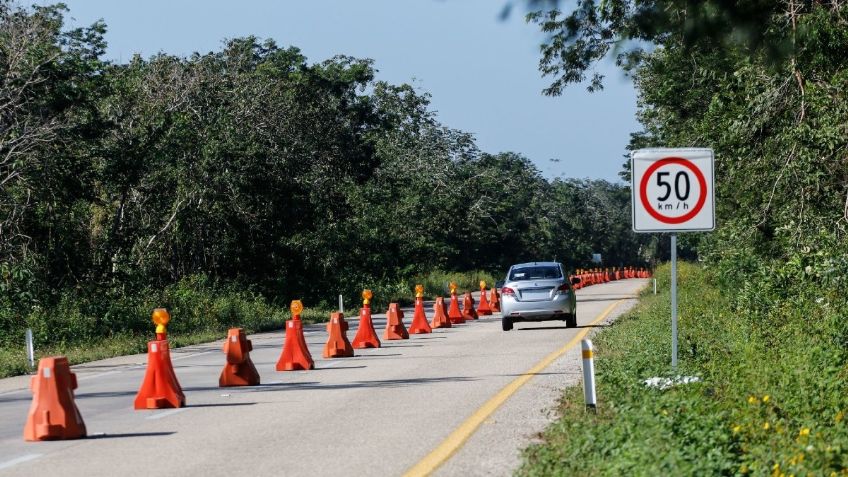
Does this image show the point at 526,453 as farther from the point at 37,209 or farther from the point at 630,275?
the point at 630,275

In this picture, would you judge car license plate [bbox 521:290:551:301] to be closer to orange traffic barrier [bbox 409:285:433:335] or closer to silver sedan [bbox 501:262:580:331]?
silver sedan [bbox 501:262:580:331]

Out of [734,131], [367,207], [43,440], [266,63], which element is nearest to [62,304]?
[734,131]

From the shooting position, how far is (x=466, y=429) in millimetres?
11273

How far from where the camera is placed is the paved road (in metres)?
9.67

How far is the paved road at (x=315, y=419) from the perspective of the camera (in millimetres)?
9672

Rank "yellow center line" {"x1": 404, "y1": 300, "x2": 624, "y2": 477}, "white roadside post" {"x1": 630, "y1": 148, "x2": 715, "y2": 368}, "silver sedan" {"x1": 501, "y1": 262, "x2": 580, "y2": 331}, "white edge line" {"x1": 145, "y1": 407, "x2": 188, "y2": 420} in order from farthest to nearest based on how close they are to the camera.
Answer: "silver sedan" {"x1": 501, "y1": 262, "x2": 580, "y2": 331} < "white edge line" {"x1": 145, "y1": 407, "x2": 188, "y2": 420} < "white roadside post" {"x1": 630, "y1": 148, "x2": 715, "y2": 368} < "yellow center line" {"x1": 404, "y1": 300, "x2": 624, "y2": 477}

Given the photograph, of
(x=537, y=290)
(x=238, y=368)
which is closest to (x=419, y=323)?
(x=537, y=290)

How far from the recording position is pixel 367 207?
179ft

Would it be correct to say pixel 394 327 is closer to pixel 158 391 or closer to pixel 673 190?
pixel 158 391

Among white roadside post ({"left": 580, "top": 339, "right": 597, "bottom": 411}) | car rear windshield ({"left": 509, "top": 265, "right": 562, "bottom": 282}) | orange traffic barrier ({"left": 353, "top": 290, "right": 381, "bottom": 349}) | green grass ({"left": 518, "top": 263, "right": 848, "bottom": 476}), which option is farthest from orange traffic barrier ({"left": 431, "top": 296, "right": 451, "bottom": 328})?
white roadside post ({"left": 580, "top": 339, "right": 597, "bottom": 411})

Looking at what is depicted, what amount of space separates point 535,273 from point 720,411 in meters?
19.3

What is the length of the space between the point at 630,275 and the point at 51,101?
82.8 m

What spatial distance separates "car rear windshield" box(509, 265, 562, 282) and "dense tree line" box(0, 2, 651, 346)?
9.47m

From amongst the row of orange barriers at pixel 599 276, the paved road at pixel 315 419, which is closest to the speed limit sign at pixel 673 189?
the paved road at pixel 315 419
